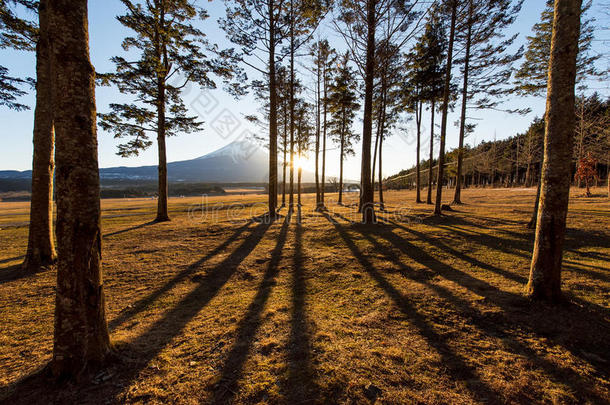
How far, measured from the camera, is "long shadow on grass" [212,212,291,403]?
2.14m

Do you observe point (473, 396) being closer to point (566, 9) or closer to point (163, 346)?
point (163, 346)

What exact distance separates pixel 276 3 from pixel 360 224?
1199 centimetres

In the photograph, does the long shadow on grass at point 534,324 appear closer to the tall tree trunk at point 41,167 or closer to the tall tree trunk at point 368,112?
the tall tree trunk at point 368,112

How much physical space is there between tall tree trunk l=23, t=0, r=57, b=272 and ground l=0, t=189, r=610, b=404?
62 centimetres

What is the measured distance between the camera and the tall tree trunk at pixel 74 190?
2119mm

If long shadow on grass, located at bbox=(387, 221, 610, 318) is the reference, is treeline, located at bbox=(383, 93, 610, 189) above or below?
above

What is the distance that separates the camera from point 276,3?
11.3 meters

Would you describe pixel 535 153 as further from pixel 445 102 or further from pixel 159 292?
pixel 159 292

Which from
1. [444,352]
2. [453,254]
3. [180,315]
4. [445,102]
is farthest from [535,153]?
[180,315]

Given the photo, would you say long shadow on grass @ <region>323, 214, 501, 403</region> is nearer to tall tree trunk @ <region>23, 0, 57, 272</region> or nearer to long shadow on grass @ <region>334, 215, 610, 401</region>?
long shadow on grass @ <region>334, 215, 610, 401</region>

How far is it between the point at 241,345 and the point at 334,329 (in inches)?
49.7

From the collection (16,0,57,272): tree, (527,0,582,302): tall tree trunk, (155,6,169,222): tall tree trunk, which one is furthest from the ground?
(155,6,169,222): tall tree trunk

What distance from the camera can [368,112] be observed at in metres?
Answer: 9.76

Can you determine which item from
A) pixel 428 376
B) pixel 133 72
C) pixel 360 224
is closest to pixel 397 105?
pixel 360 224
